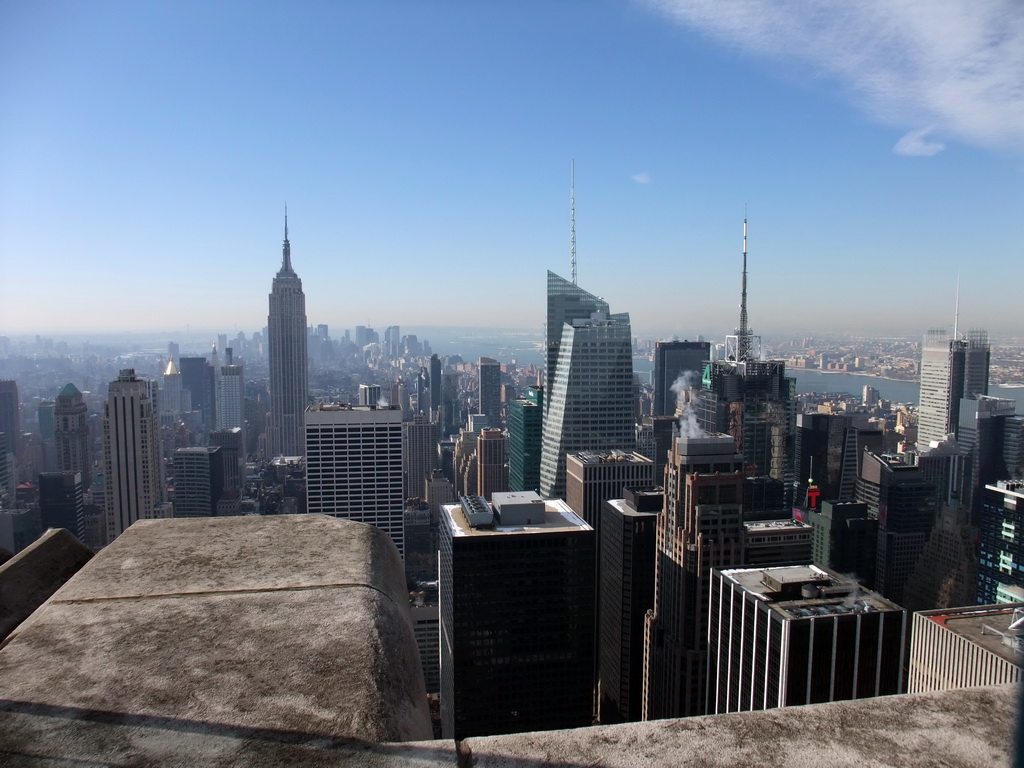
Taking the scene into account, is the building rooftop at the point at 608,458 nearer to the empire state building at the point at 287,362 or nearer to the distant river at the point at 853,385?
the distant river at the point at 853,385

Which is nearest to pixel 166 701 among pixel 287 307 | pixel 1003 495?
pixel 1003 495

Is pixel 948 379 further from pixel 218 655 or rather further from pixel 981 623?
pixel 218 655

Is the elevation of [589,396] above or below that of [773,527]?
above

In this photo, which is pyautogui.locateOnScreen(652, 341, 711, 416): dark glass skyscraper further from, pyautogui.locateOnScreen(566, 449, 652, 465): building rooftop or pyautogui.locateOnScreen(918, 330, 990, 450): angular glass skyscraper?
pyautogui.locateOnScreen(566, 449, 652, 465): building rooftop

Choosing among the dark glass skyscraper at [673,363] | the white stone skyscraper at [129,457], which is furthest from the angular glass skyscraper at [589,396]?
the dark glass skyscraper at [673,363]

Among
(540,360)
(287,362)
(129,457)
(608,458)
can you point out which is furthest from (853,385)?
(287,362)

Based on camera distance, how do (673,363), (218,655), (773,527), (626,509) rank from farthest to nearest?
(673,363) → (626,509) → (773,527) → (218,655)
